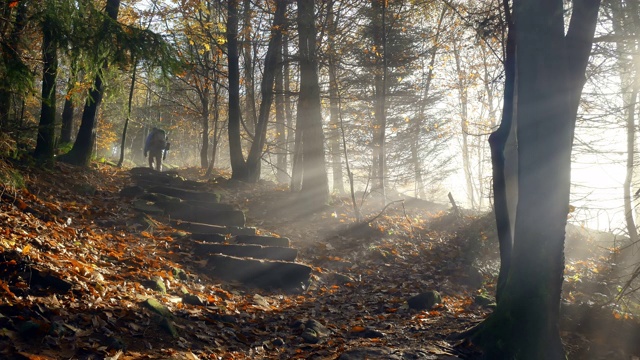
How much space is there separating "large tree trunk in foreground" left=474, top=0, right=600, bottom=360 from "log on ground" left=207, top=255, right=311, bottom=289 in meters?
4.25

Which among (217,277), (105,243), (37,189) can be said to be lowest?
(217,277)

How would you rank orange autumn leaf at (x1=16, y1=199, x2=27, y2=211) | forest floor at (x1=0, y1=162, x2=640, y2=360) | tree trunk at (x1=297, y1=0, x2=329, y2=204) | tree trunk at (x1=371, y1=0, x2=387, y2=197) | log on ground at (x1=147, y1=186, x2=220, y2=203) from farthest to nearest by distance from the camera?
1. tree trunk at (x1=371, y1=0, x2=387, y2=197)
2. tree trunk at (x1=297, y1=0, x2=329, y2=204)
3. log on ground at (x1=147, y1=186, x2=220, y2=203)
4. orange autumn leaf at (x1=16, y1=199, x2=27, y2=211)
5. forest floor at (x1=0, y1=162, x2=640, y2=360)

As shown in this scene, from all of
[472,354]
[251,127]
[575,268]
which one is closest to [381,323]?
[472,354]

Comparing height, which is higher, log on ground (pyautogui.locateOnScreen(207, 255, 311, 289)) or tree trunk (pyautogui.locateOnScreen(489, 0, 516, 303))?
tree trunk (pyautogui.locateOnScreen(489, 0, 516, 303))

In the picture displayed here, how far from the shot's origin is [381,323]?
7098 mm

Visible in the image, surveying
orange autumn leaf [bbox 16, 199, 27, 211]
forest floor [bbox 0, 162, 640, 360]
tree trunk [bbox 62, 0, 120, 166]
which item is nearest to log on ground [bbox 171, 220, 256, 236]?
forest floor [bbox 0, 162, 640, 360]

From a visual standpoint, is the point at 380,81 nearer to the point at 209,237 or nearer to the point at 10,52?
the point at 209,237

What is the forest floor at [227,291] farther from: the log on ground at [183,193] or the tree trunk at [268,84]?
the tree trunk at [268,84]

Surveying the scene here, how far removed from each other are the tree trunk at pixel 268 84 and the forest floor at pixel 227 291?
3719mm

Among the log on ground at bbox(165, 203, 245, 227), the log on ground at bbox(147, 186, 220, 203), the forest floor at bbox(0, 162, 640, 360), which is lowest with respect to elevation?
the forest floor at bbox(0, 162, 640, 360)

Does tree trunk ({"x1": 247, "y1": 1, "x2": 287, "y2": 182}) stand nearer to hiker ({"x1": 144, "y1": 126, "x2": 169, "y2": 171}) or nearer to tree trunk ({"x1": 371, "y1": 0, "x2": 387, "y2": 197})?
tree trunk ({"x1": 371, "y1": 0, "x2": 387, "y2": 197})

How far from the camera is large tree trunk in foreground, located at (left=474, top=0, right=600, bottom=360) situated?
5141 millimetres

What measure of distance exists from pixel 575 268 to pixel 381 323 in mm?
6715

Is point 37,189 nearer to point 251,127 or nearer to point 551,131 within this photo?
point 551,131
